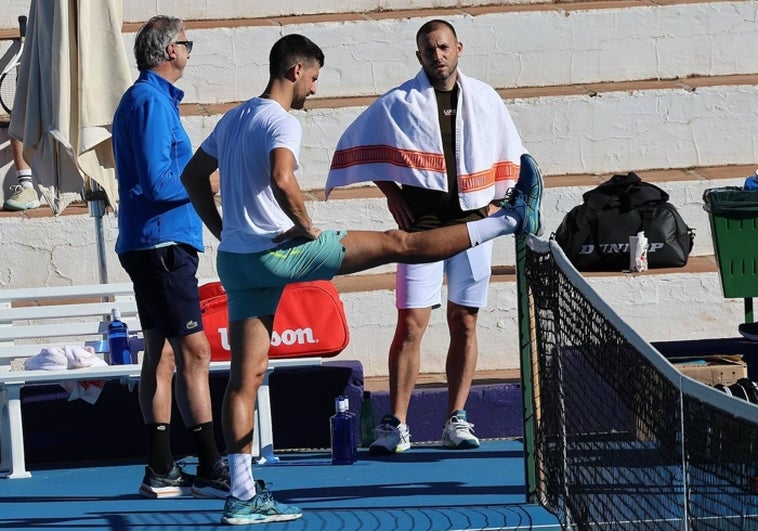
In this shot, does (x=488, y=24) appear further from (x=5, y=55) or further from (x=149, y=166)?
(x=149, y=166)

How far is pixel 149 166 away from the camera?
21.0 ft

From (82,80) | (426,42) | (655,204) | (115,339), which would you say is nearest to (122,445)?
(115,339)

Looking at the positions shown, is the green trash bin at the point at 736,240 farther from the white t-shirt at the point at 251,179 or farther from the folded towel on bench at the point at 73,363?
the folded towel on bench at the point at 73,363

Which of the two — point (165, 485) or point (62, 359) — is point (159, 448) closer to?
point (165, 485)

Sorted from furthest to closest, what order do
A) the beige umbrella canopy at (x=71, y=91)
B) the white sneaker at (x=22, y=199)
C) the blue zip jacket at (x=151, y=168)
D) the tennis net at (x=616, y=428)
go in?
the white sneaker at (x=22, y=199), the beige umbrella canopy at (x=71, y=91), the blue zip jacket at (x=151, y=168), the tennis net at (x=616, y=428)

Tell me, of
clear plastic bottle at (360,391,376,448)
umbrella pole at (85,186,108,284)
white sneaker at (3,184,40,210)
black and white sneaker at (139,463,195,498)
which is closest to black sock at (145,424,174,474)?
black and white sneaker at (139,463,195,498)

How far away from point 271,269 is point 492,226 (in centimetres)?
94

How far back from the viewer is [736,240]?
308 inches

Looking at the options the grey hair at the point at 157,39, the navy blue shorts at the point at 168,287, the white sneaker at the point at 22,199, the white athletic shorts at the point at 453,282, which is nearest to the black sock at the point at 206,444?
the navy blue shorts at the point at 168,287

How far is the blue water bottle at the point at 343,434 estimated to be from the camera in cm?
730

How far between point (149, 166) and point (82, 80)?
6.88 feet

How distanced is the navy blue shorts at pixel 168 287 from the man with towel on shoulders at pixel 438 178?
49.7 inches

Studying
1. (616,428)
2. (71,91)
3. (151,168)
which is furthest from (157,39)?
(616,428)

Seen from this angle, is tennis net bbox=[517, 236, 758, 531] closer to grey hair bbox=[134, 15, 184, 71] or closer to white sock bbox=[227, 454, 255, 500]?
white sock bbox=[227, 454, 255, 500]
